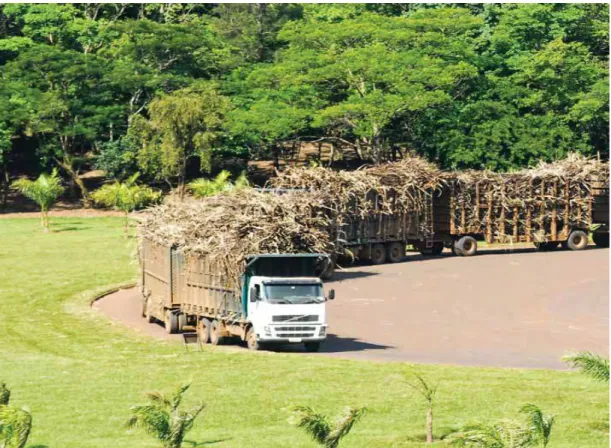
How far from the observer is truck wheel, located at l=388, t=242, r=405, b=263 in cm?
5988

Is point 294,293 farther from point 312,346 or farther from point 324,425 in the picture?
point 324,425

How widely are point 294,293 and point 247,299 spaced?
169cm

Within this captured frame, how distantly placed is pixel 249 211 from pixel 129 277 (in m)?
14.8

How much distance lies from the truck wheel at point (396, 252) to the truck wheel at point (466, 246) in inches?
137

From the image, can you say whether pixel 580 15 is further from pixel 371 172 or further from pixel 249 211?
pixel 249 211

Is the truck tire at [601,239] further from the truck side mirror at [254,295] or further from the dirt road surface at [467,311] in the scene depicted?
the truck side mirror at [254,295]

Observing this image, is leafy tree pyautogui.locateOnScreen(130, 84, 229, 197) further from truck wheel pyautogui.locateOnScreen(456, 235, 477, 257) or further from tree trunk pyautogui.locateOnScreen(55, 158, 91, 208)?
truck wheel pyautogui.locateOnScreen(456, 235, 477, 257)

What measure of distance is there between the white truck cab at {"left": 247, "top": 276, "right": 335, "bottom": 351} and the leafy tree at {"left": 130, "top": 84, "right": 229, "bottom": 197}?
49332mm

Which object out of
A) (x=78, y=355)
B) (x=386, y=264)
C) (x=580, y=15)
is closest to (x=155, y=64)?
(x=580, y=15)

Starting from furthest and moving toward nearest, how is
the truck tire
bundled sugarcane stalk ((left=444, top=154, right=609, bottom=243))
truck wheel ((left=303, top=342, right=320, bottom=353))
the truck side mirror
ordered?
the truck tire → bundled sugarcane stalk ((left=444, top=154, right=609, bottom=243)) → truck wheel ((left=303, top=342, right=320, bottom=353)) → the truck side mirror

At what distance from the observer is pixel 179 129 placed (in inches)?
3305

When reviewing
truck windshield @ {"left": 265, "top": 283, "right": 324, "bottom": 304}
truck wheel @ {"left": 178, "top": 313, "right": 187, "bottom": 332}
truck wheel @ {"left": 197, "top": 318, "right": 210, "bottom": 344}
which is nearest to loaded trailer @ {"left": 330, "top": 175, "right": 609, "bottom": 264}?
truck wheel @ {"left": 178, "top": 313, "right": 187, "bottom": 332}

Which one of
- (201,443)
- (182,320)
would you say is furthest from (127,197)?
(201,443)

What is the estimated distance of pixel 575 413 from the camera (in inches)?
1011
